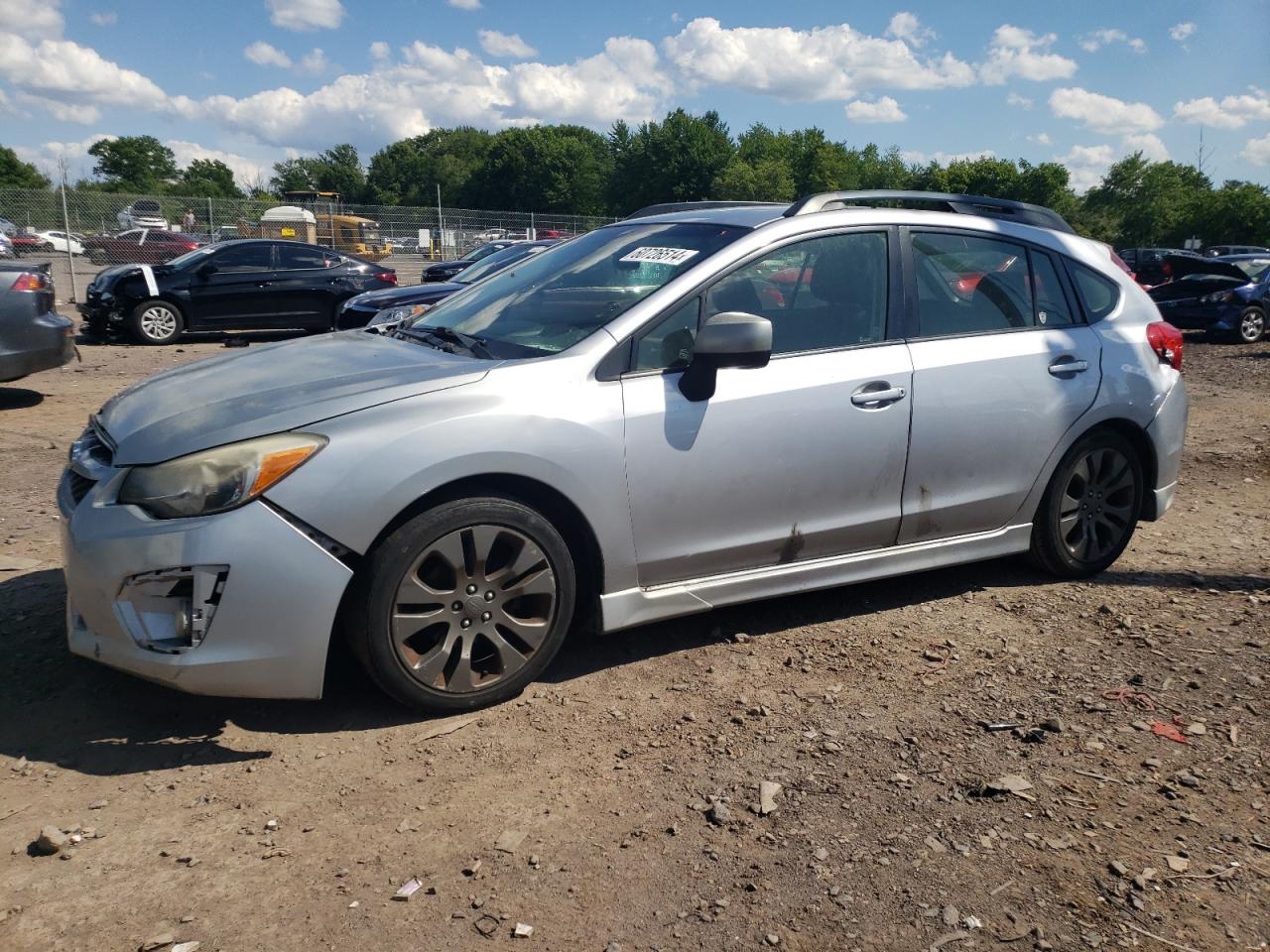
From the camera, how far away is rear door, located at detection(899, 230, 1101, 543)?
4.40 meters

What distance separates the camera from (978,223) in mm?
4793

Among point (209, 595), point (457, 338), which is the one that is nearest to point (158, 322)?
point (457, 338)

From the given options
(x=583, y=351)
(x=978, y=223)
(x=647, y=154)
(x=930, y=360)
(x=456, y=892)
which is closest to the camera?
(x=456, y=892)

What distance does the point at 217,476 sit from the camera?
10.5 feet

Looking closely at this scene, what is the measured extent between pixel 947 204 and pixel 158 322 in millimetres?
13294

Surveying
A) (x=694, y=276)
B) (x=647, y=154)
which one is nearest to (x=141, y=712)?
(x=694, y=276)

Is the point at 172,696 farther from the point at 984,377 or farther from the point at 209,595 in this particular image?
the point at 984,377

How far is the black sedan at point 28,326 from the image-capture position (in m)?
8.76

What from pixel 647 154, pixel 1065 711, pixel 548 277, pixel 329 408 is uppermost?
pixel 647 154

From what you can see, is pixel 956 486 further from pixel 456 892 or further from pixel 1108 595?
pixel 456 892

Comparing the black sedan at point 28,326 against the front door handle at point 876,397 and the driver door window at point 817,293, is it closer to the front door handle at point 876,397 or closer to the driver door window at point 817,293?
the driver door window at point 817,293

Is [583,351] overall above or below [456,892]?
above

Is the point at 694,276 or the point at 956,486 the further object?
the point at 956,486

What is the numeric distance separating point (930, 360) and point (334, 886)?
304cm
